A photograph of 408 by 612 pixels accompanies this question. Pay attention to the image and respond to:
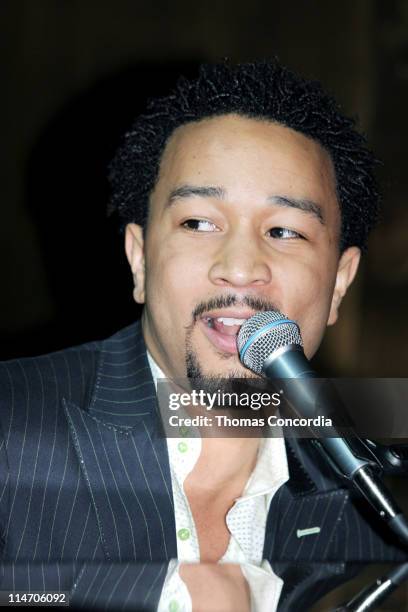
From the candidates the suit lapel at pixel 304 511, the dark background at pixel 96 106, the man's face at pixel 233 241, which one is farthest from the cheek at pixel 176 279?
the dark background at pixel 96 106

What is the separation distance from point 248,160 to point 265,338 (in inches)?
21.9

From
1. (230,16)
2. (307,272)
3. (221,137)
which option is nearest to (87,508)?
(307,272)

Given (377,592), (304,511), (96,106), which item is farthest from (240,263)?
(96,106)

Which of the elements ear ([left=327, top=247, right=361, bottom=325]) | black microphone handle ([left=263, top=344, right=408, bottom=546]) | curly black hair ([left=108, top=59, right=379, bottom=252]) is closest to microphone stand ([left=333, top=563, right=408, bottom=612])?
black microphone handle ([left=263, top=344, right=408, bottom=546])

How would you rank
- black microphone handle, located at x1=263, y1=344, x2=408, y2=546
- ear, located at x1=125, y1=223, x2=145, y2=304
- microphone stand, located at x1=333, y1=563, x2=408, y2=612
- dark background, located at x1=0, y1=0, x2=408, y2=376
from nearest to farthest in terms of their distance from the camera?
microphone stand, located at x1=333, y1=563, x2=408, y2=612
black microphone handle, located at x1=263, y1=344, x2=408, y2=546
ear, located at x1=125, y1=223, x2=145, y2=304
dark background, located at x1=0, y1=0, x2=408, y2=376

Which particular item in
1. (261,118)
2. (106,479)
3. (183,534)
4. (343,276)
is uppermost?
(261,118)

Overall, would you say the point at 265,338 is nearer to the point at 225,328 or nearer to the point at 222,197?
the point at 225,328

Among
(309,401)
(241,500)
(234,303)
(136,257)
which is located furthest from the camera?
(136,257)

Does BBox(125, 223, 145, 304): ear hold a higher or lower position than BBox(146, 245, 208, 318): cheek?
higher

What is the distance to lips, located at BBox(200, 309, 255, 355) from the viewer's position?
1559 mm

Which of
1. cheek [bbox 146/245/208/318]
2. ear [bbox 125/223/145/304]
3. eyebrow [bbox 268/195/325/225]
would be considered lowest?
cheek [bbox 146/245/208/318]

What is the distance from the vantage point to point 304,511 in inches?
72.4

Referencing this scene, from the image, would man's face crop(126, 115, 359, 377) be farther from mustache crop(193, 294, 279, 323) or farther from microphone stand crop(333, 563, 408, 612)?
microphone stand crop(333, 563, 408, 612)

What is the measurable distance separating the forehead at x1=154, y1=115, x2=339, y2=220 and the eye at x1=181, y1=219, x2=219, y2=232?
7cm
